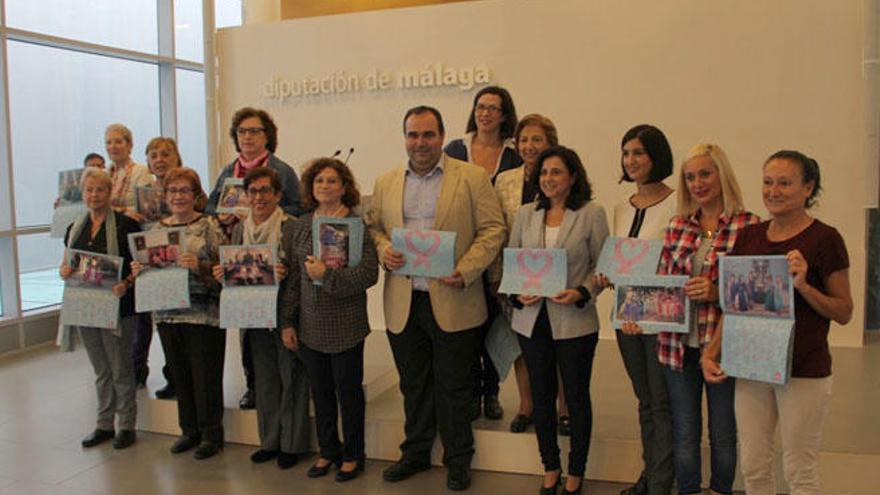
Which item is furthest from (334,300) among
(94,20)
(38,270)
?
(94,20)

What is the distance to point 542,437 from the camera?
126 inches

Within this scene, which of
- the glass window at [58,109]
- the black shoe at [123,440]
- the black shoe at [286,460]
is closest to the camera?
the black shoe at [286,460]

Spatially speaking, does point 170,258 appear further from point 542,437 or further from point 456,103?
point 456,103

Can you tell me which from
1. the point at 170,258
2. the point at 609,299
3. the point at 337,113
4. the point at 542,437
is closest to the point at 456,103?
the point at 337,113

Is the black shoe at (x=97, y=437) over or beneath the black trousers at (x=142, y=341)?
beneath

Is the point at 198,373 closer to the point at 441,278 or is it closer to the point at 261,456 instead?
the point at 261,456

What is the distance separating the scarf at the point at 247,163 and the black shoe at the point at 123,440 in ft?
5.12

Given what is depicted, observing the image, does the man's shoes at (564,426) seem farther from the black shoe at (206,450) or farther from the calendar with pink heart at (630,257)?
the black shoe at (206,450)

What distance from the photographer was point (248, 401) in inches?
165

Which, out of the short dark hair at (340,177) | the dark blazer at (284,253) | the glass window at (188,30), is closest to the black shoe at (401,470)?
the dark blazer at (284,253)

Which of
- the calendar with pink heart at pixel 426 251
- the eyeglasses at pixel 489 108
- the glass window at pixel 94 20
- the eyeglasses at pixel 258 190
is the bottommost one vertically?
the calendar with pink heart at pixel 426 251

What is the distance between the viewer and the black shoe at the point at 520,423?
363 centimetres

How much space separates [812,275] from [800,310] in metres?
0.13

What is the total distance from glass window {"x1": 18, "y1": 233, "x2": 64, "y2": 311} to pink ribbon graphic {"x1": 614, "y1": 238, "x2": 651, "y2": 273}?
588 centimetres
